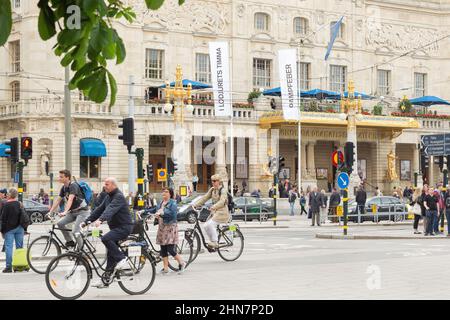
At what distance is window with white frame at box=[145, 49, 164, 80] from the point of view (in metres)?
60.6

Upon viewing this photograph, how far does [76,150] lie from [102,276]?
1672 inches

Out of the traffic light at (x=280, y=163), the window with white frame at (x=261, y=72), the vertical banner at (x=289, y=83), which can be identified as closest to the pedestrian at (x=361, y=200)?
the vertical banner at (x=289, y=83)

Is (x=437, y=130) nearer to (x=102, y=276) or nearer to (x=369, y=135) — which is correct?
(x=369, y=135)

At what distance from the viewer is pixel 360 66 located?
70.4m

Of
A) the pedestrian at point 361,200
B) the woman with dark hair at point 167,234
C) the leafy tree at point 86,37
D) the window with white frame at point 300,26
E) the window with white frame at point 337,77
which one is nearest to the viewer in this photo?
the leafy tree at point 86,37


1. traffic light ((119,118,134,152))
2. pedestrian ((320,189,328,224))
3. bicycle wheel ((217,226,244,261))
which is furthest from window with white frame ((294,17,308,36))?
bicycle wheel ((217,226,244,261))

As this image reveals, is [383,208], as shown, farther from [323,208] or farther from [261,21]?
[261,21]

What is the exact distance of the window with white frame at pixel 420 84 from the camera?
74062mm

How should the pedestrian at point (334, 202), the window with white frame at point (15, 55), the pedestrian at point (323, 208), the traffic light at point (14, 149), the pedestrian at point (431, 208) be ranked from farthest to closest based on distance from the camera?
the window with white frame at point (15, 55) → the pedestrian at point (334, 202) → the pedestrian at point (323, 208) → the pedestrian at point (431, 208) → the traffic light at point (14, 149)

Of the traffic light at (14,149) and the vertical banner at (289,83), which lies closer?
the traffic light at (14,149)

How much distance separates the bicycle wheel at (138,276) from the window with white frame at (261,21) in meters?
52.3

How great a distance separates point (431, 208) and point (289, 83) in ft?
90.1

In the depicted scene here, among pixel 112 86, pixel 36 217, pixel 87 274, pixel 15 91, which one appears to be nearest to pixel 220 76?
pixel 15 91

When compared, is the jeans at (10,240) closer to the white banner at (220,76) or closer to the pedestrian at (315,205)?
the pedestrian at (315,205)
